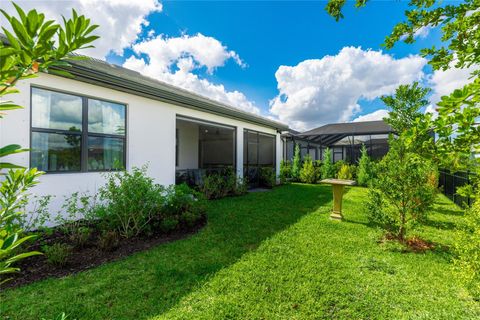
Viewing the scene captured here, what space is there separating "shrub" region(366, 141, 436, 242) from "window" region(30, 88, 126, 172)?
218 inches

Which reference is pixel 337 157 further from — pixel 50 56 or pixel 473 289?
pixel 50 56

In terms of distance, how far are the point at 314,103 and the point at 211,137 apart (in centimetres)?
999

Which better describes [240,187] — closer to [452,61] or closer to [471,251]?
[471,251]

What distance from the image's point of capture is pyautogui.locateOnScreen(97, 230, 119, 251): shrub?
3994 millimetres

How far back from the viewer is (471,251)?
271 centimetres

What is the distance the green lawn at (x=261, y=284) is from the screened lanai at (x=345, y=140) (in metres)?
11.7

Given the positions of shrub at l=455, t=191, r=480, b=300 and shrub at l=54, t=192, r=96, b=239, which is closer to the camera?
shrub at l=455, t=191, r=480, b=300

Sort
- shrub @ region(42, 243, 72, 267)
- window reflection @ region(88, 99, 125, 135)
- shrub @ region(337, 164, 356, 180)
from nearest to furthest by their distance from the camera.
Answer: shrub @ region(42, 243, 72, 267) → window reflection @ region(88, 99, 125, 135) → shrub @ region(337, 164, 356, 180)

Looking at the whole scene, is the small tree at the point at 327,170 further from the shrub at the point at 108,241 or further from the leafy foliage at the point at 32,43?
the leafy foliage at the point at 32,43

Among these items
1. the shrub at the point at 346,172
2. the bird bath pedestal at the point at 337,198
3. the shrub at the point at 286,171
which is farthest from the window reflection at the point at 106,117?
the shrub at the point at 346,172

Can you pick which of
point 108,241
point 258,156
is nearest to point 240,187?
point 258,156

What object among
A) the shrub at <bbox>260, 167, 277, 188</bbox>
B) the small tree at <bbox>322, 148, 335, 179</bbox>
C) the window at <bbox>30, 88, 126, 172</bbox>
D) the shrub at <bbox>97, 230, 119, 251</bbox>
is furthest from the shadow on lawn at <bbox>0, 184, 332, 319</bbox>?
the small tree at <bbox>322, 148, 335, 179</bbox>

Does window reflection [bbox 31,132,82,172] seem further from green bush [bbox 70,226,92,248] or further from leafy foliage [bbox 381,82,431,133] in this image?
leafy foliage [bbox 381,82,431,133]

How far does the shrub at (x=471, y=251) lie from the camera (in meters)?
2.62
